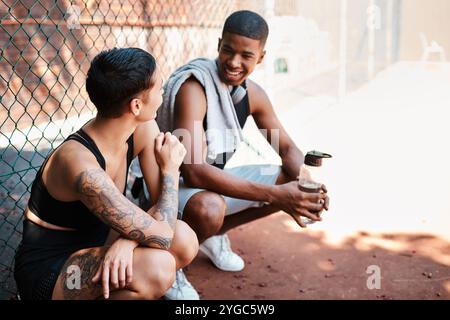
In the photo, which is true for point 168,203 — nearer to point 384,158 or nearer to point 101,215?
point 101,215

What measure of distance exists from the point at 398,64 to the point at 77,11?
1192cm

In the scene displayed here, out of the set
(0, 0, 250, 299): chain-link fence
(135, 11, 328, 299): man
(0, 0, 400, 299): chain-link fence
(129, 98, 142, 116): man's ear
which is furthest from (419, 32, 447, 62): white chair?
(129, 98, 142, 116): man's ear

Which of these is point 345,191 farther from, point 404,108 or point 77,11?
point 404,108

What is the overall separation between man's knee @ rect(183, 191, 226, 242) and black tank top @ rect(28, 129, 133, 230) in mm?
685

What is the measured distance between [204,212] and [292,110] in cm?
534

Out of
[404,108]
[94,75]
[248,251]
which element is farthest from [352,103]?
[94,75]

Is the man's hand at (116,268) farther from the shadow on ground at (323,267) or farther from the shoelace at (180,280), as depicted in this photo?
the shadow on ground at (323,267)

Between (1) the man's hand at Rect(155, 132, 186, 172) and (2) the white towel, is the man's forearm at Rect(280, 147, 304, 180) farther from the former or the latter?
(1) the man's hand at Rect(155, 132, 186, 172)

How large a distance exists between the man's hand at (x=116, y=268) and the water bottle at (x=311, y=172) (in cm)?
108

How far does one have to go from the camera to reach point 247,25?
2.83 m

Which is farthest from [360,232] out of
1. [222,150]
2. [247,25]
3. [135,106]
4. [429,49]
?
[429,49]

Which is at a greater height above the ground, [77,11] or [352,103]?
[77,11]

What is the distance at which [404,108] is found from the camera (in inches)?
328

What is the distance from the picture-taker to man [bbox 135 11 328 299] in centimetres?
269
